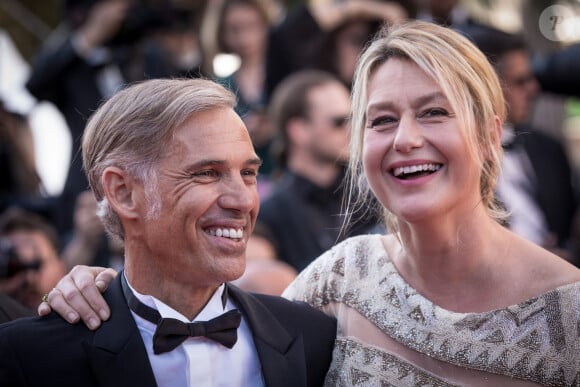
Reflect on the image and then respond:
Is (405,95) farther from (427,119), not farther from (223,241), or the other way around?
(223,241)

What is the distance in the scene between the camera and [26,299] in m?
5.28

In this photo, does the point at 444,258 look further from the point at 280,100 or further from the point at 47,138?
the point at 47,138

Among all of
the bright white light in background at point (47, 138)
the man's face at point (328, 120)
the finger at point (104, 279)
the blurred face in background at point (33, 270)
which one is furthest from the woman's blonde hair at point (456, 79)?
the bright white light in background at point (47, 138)

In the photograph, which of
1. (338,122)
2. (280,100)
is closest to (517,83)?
(338,122)

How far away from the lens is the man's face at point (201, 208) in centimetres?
321

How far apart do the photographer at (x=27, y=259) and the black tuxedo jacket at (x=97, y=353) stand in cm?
202

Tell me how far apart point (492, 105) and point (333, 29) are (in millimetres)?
3339

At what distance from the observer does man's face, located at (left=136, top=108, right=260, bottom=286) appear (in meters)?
3.21

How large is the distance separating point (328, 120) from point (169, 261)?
134 inches

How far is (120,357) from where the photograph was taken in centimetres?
312

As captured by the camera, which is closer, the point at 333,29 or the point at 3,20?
the point at 333,29

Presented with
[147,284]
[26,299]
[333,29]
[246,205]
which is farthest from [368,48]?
[333,29]

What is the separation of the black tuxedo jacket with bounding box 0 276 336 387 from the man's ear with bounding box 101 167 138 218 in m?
0.24

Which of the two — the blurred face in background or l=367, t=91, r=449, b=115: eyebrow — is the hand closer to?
l=367, t=91, r=449, b=115: eyebrow
